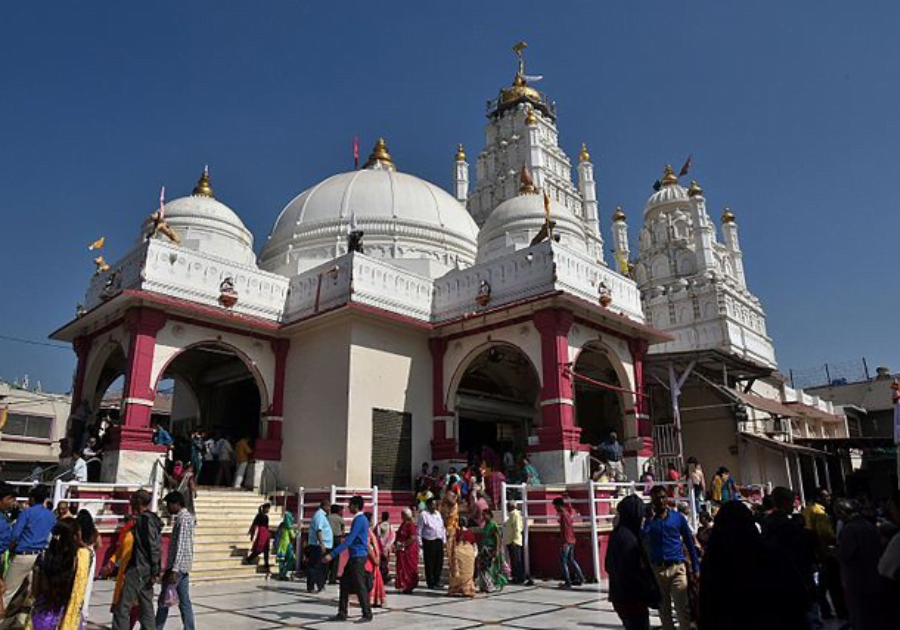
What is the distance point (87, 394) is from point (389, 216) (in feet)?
35.6

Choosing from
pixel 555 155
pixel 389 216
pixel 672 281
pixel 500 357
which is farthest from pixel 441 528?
pixel 555 155

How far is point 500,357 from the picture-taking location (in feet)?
68.9

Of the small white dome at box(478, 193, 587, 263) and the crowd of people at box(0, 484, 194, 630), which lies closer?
the crowd of people at box(0, 484, 194, 630)

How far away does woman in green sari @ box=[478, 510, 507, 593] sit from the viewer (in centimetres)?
1113

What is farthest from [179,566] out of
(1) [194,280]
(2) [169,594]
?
(1) [194,280]

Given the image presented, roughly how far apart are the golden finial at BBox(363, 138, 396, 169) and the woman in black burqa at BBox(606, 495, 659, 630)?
965 inches

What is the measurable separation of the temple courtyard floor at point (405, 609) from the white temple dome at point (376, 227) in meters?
12.3

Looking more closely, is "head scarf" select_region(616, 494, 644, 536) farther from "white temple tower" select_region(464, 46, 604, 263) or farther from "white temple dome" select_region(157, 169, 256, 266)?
"white temple tower" select_region(464, 46, 604, 263)

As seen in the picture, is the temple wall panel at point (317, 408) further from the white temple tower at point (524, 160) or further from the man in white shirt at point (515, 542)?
the white temple tower at point (524, 160)

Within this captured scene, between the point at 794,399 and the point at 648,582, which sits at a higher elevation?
the point at 794,399

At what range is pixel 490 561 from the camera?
36.9 ft

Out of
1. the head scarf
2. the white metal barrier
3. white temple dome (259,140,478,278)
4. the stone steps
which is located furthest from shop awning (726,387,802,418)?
the head scarf

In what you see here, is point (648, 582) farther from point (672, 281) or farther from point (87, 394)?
point (672, 281)

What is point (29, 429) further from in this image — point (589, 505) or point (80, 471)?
point (589, 505)
